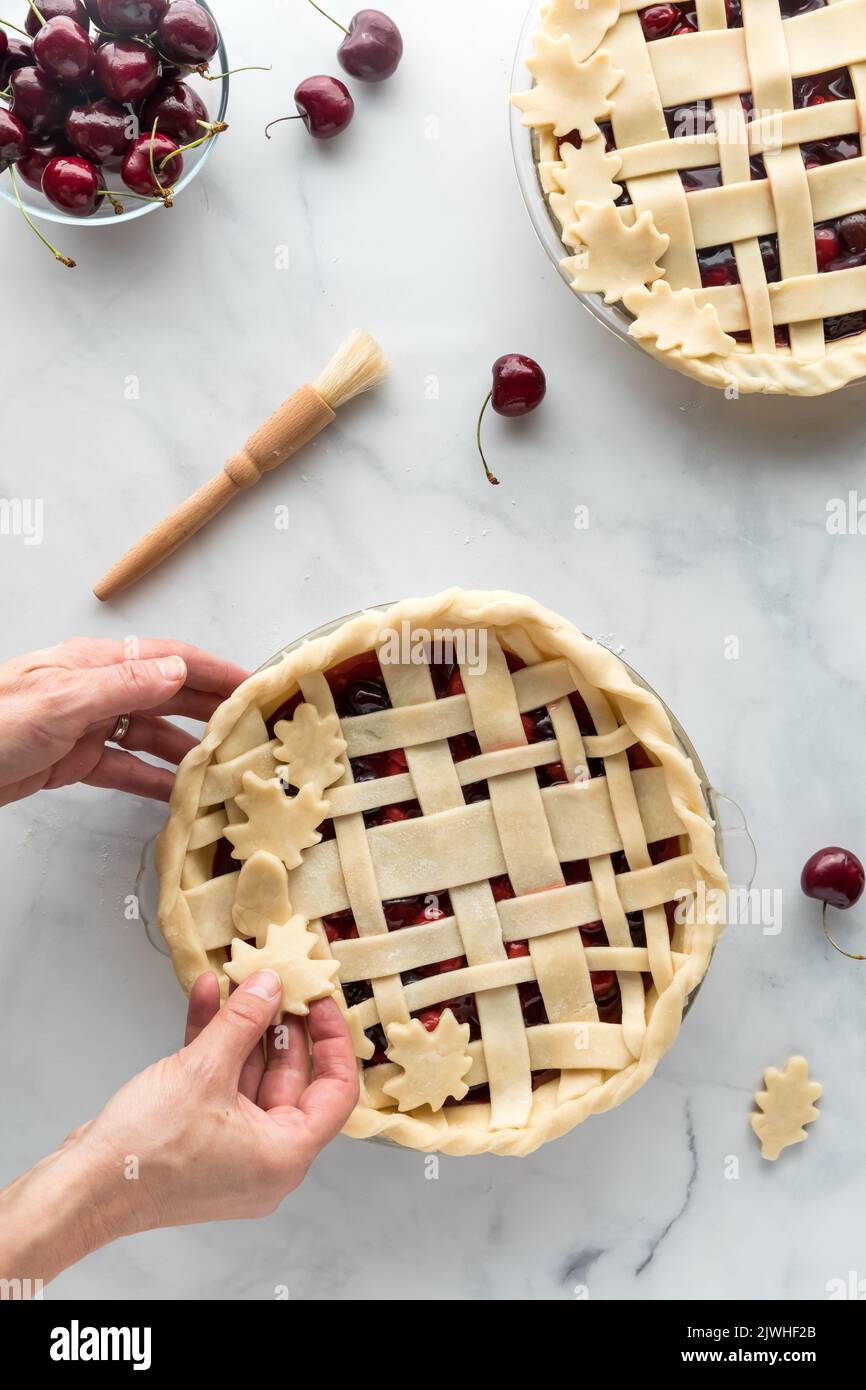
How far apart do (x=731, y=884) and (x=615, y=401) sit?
2.25 feet

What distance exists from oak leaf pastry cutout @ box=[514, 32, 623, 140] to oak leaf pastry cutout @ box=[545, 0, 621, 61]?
0.05ft

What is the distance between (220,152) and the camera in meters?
1.56

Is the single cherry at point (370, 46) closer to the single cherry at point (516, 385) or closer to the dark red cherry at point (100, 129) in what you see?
the dark red cherry at point (100, 129)

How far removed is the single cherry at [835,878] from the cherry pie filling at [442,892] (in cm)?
25

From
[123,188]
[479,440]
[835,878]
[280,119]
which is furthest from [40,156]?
[835,878]

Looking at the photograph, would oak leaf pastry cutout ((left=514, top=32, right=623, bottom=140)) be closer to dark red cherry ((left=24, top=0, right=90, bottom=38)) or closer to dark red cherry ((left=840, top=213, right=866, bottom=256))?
dark red cherry ((left=840, top=213, right=866, bottom=256))

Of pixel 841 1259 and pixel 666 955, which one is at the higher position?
pixel 666 955

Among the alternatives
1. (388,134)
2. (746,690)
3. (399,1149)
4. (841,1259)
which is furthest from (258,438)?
(841,1259)

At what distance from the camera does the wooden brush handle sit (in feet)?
4.99

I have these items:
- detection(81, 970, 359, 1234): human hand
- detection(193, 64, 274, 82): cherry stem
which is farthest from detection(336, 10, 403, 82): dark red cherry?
detection(81, 970, 359, 1234): human hand

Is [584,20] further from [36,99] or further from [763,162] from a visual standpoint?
[36,99]

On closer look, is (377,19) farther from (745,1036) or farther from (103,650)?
(745,1036)

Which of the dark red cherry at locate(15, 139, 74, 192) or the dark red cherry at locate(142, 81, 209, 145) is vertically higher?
the dark red cherry at locate(142, 81, 209, 145)

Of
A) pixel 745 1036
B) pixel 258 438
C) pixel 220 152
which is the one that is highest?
pixel 220 152
